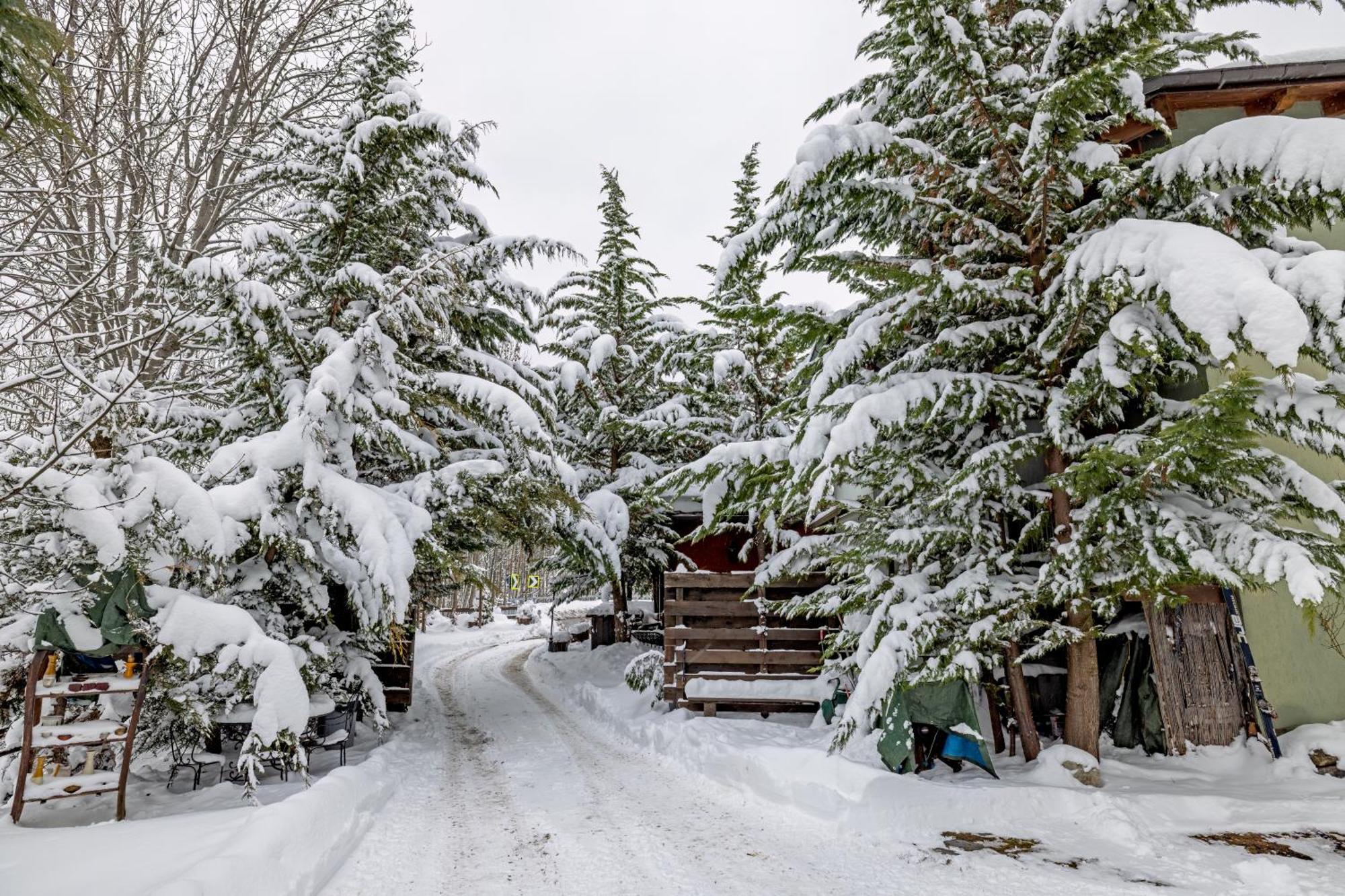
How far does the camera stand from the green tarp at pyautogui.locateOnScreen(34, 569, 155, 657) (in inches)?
226

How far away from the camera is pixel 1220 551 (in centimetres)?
528

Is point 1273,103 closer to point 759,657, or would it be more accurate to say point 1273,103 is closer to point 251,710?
point 759,657

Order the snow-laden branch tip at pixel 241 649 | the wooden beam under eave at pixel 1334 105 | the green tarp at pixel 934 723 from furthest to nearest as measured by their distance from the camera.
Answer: the wooden beam under eave at pixel 1334 105, the green tarp at pixel 934 723, the snow-laden branch tip at pixel 241 649

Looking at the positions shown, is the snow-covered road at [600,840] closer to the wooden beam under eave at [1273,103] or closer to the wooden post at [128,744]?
the wooden post at [128,744]

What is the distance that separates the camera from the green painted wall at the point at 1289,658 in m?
7.15

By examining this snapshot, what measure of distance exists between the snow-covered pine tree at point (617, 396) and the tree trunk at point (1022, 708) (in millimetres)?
8251

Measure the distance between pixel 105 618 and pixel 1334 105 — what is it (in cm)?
1515

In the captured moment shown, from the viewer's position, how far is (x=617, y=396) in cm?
1694

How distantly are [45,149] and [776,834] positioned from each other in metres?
9.74

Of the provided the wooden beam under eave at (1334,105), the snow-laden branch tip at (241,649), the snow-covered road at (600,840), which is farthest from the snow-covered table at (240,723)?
the wooden beam under eave at (1334,105)

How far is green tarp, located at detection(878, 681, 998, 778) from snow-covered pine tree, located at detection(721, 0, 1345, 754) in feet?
1.04

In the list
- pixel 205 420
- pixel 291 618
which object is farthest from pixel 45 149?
pixel 291 618

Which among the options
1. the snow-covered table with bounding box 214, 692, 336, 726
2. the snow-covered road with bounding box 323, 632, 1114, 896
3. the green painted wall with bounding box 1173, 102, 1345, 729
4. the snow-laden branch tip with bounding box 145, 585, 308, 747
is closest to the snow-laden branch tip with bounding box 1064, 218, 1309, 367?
the green painted wall with bounding box 1173, 102, 1345, 729

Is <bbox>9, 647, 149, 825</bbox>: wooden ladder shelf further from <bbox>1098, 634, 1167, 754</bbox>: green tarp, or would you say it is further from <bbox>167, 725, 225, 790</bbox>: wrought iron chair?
<bbox>1098, 634, 1167, 754</bbox>: green tarp
